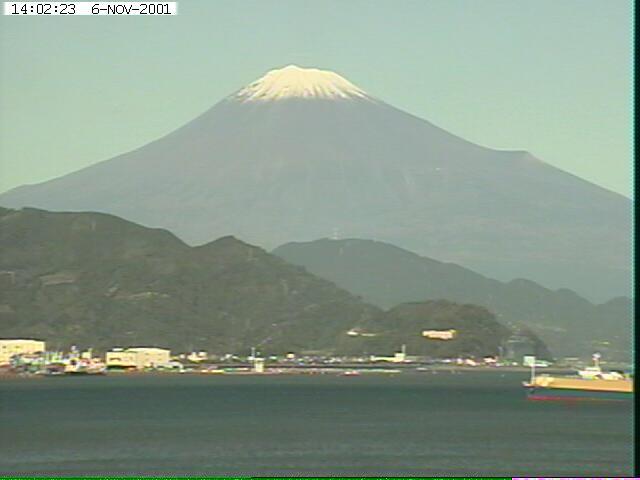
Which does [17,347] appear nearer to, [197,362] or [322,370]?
[197,362]

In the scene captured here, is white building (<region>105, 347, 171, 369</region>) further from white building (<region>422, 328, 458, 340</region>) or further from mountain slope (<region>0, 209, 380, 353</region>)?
white building (<region>422, 328, 458, 340</region>)

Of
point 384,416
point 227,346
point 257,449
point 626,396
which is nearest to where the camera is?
point 257,449

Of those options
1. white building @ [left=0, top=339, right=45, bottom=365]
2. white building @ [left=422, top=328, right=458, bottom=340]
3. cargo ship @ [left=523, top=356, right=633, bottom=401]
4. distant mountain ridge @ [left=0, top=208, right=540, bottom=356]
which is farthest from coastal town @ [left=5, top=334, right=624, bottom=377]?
cargo ship @ [left=523, top=356, right=633, bottom=401]

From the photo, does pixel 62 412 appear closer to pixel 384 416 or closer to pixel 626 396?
pixel 384 416

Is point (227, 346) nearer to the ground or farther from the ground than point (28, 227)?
nearer to the ground

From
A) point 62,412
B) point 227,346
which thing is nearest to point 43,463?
point 62,412

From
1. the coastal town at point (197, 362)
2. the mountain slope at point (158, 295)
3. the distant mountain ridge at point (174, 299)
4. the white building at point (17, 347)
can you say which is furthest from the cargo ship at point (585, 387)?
the white building at point (17, 347)
